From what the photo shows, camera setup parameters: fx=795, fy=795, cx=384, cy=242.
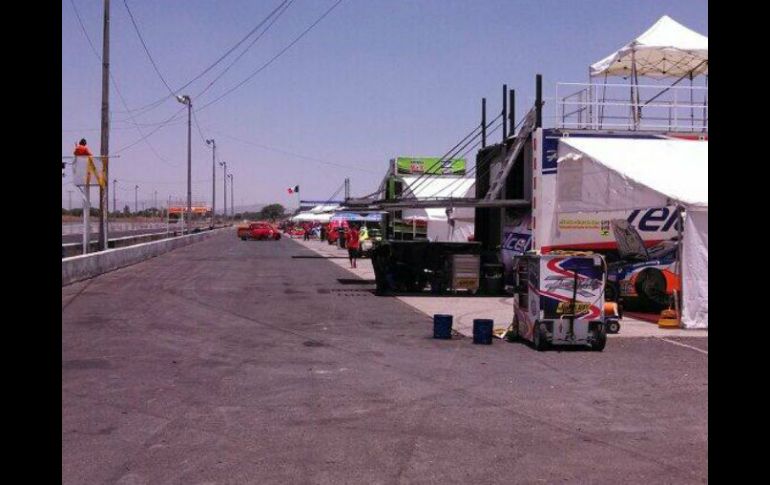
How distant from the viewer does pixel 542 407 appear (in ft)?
27.1

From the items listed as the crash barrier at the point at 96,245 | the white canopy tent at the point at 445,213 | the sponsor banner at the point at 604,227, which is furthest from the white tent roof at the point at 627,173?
the crash barrier at the point at 96,245

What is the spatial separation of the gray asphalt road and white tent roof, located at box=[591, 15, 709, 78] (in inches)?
557

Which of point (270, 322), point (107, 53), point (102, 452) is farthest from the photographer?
point (107, 53)

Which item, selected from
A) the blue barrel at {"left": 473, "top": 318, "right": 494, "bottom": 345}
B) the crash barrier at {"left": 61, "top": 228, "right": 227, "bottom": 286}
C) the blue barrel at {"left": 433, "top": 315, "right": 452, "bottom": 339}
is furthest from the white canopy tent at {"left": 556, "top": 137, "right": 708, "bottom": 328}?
the crash barrier at {"left": 61, "top": 228, "right": 227, "bottom": 286}

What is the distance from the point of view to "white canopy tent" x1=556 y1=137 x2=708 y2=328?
1528cm

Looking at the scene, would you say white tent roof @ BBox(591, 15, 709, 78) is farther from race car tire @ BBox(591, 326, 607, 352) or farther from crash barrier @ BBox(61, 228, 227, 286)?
crash barrier @ BBox(61, 228, 227, 286)

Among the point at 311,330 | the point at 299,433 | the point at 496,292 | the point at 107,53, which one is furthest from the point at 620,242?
the point at 107,53

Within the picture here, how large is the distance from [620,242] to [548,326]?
780 cm

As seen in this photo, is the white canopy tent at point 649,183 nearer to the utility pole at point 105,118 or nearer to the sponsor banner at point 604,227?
the sponsor banner at point 604,227

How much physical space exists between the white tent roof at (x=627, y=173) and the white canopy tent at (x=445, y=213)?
798 cm

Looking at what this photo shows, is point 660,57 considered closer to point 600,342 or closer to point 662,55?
point 662,55

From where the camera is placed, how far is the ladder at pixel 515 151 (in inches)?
894

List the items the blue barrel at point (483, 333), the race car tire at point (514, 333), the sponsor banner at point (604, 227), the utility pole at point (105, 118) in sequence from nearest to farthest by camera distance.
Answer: the blue barrel at point (483, 333)
the race car tire at point (514, 333)
the sponsor banner at point (604, 227)
the utility pole at point (105, 118)
